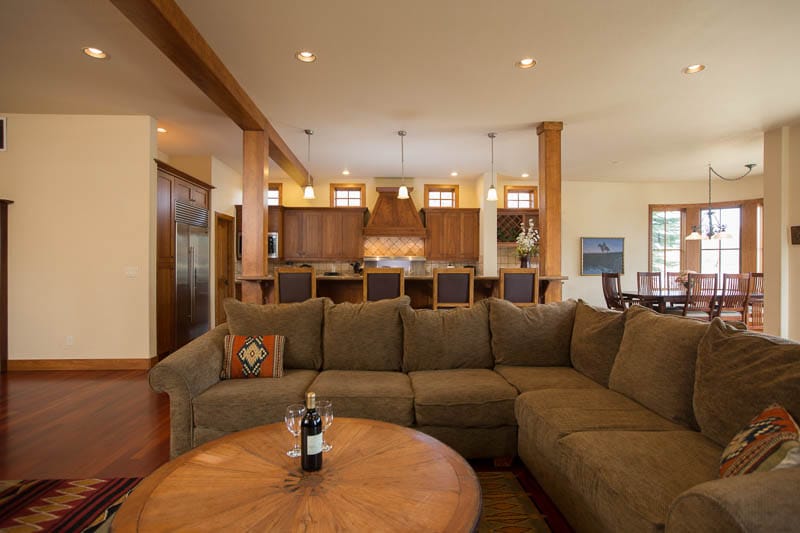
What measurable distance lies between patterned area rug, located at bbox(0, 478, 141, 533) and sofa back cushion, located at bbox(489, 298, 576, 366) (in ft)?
7.81

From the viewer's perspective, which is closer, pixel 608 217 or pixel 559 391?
pixel 559 391

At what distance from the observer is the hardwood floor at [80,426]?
2.40 m

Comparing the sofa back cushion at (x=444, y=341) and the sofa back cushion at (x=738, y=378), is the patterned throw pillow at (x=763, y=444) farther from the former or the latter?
the sofa back cushion at (x=444, y=341)

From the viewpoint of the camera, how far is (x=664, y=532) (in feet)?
3.80

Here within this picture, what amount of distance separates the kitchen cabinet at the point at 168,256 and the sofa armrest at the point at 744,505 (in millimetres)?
5291

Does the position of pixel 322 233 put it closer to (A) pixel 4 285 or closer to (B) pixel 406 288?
(B) pixel 406 288

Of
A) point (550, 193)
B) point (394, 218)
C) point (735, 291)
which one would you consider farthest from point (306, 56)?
point (735, 291)

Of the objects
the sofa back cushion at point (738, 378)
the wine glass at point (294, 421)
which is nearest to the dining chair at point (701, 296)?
the sofa back cushion at point (738, 378)

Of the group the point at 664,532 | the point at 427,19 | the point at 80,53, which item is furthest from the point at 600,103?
the point at 80,53

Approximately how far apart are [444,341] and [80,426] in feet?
9.10

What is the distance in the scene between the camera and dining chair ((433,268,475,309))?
4500mm

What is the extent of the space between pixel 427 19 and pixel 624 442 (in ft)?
9.09

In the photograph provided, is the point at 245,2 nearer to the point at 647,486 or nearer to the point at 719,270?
the point at 647,486

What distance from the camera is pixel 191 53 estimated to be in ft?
9.35
